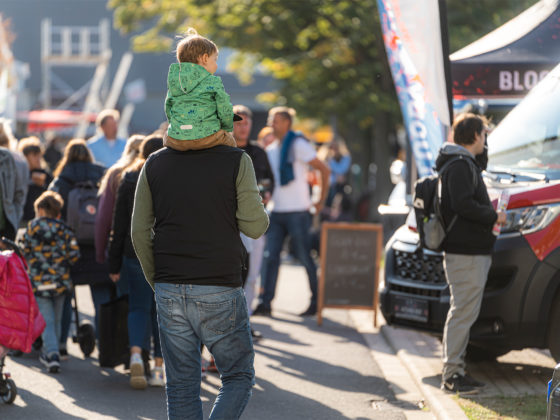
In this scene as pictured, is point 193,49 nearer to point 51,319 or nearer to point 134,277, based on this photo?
point 134,277

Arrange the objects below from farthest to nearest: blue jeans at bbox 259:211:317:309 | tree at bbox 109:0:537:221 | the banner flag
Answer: tree at bbox 109:0:537:221, blue jeans at bbox 259:211:317:309, the banner flag

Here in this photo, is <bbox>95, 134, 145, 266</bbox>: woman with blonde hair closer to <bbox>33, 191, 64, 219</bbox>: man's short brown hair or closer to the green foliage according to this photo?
<bbox>33, 191, 64, 219</bbox>: man's short brown hair

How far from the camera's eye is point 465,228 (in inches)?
261

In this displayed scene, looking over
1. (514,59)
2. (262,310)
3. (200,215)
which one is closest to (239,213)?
(200,215)

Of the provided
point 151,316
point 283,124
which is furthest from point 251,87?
point 151,316

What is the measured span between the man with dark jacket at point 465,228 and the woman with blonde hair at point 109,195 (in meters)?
2.15

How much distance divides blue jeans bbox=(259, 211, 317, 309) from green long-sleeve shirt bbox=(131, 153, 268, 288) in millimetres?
5890

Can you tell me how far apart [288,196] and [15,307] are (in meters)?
4.50

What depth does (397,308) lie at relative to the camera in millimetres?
7578

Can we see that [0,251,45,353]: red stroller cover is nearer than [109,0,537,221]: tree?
Yes

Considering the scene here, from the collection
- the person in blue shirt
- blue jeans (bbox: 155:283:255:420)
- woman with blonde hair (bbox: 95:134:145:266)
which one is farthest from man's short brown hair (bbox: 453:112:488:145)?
the person in blue shirt

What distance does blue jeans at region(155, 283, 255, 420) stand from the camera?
4398 mm

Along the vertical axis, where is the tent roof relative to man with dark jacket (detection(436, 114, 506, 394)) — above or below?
above

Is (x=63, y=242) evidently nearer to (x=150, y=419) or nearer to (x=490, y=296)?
(x=150, y=419)
